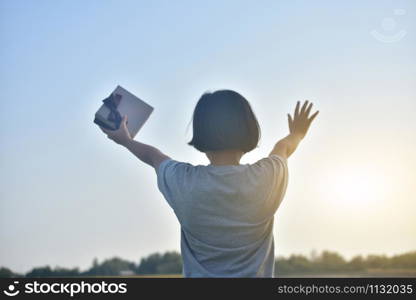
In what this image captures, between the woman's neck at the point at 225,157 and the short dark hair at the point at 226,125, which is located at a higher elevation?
the short dark hair at the point at 226,125

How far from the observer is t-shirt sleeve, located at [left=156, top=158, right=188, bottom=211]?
266 centimetres

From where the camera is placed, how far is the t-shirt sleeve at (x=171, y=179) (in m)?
2.66

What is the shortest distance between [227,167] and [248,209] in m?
0.26

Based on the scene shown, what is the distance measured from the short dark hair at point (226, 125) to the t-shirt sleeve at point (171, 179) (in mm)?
177

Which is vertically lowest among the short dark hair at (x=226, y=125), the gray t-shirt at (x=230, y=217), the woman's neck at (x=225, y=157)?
the gray t-shirt at (x=230, y=217)

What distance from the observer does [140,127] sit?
3.06 meters

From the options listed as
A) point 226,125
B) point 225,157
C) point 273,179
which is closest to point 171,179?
point 225,157

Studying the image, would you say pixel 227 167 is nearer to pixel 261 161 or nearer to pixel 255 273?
pixel 261 161

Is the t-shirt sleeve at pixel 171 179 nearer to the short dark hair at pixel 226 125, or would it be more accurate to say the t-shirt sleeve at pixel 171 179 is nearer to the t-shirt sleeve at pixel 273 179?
the short dark hair at pixel 226 125

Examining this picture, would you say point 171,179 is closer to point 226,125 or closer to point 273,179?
point 226,125

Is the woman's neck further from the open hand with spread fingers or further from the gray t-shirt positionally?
the open hand with spread fingers

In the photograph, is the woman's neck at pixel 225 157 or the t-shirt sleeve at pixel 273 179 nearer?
the t-shirt sleeve at pixel 273 179

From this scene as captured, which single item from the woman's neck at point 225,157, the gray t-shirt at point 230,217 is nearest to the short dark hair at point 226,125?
the woman's neck at point 225,157

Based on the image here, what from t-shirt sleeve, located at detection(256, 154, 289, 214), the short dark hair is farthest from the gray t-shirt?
the short dark hair
